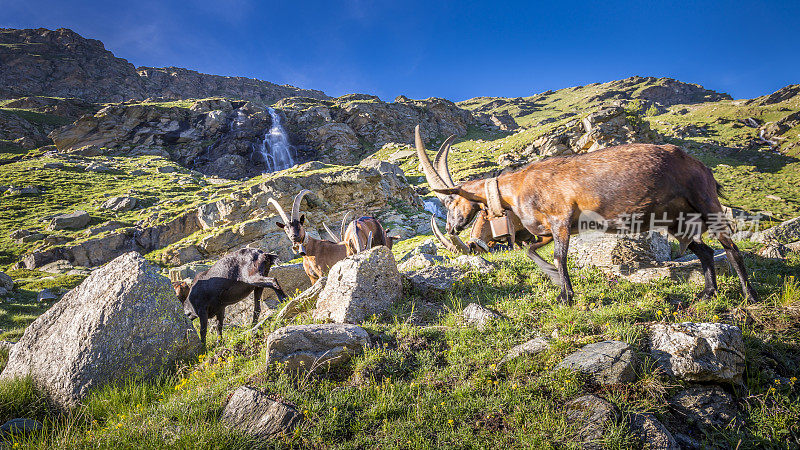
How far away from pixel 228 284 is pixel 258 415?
5.13 metres

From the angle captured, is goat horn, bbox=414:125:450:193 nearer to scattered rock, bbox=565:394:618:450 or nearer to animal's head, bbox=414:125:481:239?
animal's head, bbox=414:125:481:239

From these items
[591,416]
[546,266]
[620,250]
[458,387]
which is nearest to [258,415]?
[458,387]

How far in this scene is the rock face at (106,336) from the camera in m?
4.45

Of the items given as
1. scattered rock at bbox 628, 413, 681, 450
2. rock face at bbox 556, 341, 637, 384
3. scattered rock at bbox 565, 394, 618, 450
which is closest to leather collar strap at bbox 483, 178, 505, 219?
rock face at bbox 556, 341, 637, 384

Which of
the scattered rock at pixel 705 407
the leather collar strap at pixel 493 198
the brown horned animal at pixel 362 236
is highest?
the leather collar strap at pixel 493 198

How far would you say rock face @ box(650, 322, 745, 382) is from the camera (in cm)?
312

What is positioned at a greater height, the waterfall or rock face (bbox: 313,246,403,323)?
the waterfall

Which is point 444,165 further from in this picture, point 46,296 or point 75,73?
point 75,73

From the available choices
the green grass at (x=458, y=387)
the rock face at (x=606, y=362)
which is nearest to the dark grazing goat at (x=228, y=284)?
the green grass at (x=458, y=387)

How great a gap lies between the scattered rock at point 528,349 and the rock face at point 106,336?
4.99m

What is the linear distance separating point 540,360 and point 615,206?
7.92 feet

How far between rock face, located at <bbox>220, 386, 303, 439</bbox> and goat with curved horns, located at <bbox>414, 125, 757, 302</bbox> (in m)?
4.00

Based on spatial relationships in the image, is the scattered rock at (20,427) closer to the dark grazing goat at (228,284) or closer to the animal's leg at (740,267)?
the dark grazing goat at (228,284)

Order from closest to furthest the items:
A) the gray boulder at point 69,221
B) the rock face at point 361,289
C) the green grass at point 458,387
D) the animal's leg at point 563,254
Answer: the green grass at point 458,387, the animal's leg at point 563,254, the rock face at point 361,289, the gray boulder at point 69,221
